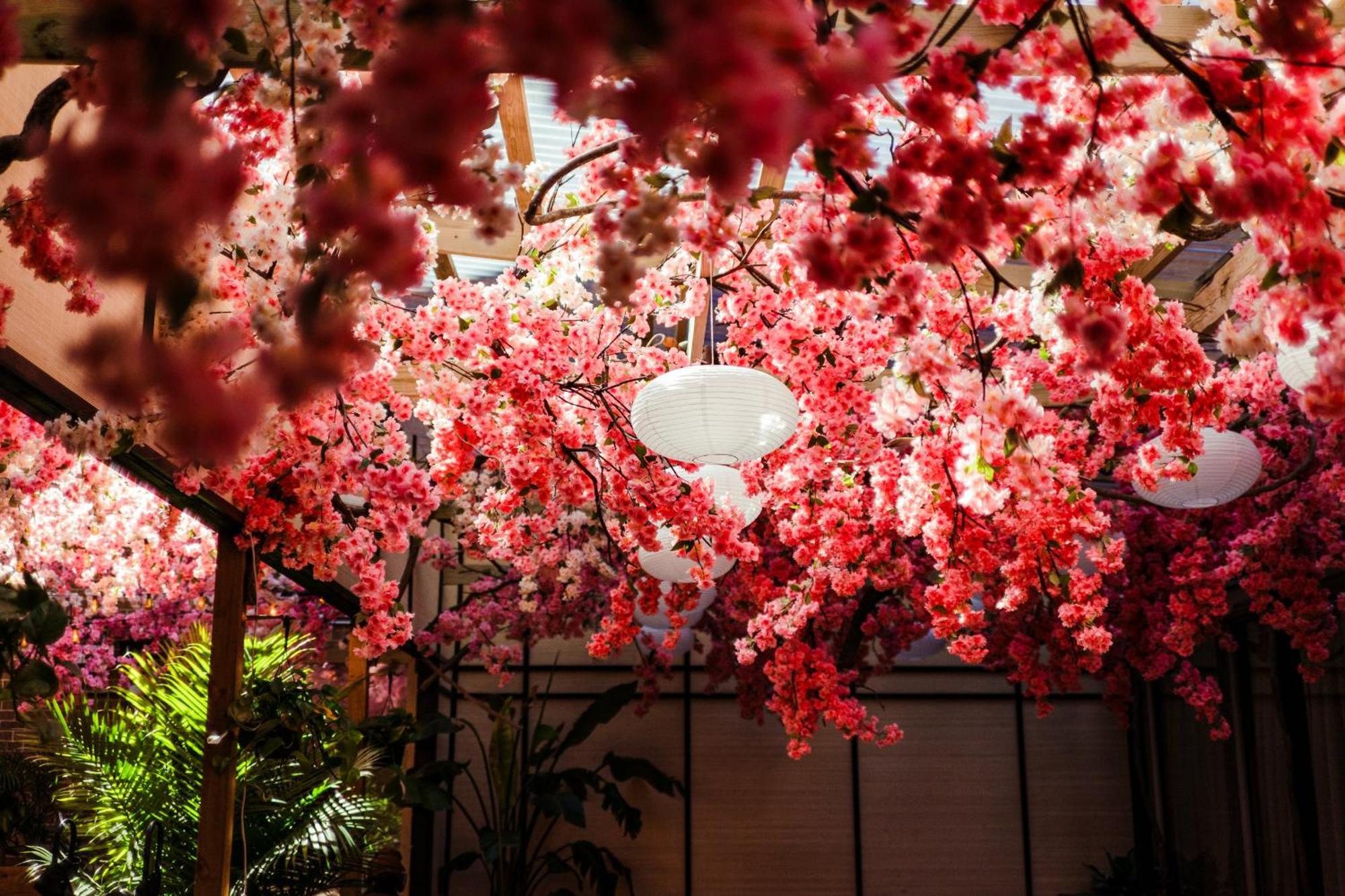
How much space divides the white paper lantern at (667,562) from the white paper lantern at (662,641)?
8.83ft

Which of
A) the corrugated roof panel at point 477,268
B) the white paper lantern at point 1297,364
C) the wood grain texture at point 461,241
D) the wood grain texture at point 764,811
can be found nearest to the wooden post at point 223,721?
the wood grain texture at point 461,241

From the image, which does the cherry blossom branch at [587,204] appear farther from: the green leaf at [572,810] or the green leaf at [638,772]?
the green leaf at [638,772]

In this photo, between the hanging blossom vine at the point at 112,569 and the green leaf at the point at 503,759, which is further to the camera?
the green leaf at the point at 503,759

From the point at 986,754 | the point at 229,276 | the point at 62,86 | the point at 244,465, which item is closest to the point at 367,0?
the point at 62,86

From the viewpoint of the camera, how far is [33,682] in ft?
7.20

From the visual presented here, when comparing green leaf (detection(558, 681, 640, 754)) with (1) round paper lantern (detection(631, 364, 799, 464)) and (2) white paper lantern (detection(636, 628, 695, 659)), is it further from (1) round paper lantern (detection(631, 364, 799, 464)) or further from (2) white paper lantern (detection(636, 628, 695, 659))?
(1) round paper lantern (detection(631, 364, 799, 464))

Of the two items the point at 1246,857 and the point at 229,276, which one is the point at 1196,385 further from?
the point at 1246,857

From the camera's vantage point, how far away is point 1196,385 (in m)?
3.23

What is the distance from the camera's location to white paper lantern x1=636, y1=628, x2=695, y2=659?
743cm

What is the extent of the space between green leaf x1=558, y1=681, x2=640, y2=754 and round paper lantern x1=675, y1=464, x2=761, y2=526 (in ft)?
13.4

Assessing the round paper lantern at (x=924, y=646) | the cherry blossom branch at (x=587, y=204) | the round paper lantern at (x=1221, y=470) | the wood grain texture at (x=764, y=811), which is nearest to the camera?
the cherry blossom branch at (x=587, y=204)

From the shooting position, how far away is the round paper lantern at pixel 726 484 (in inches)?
158

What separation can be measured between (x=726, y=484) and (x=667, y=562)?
18.1 inches

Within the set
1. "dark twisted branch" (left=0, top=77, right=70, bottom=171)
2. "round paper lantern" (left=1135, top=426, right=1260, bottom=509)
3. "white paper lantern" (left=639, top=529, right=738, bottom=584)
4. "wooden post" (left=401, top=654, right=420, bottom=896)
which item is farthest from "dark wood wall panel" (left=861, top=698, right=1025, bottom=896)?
"dark twisted branch" (left=0, top=77, right=70, bottom=171)
